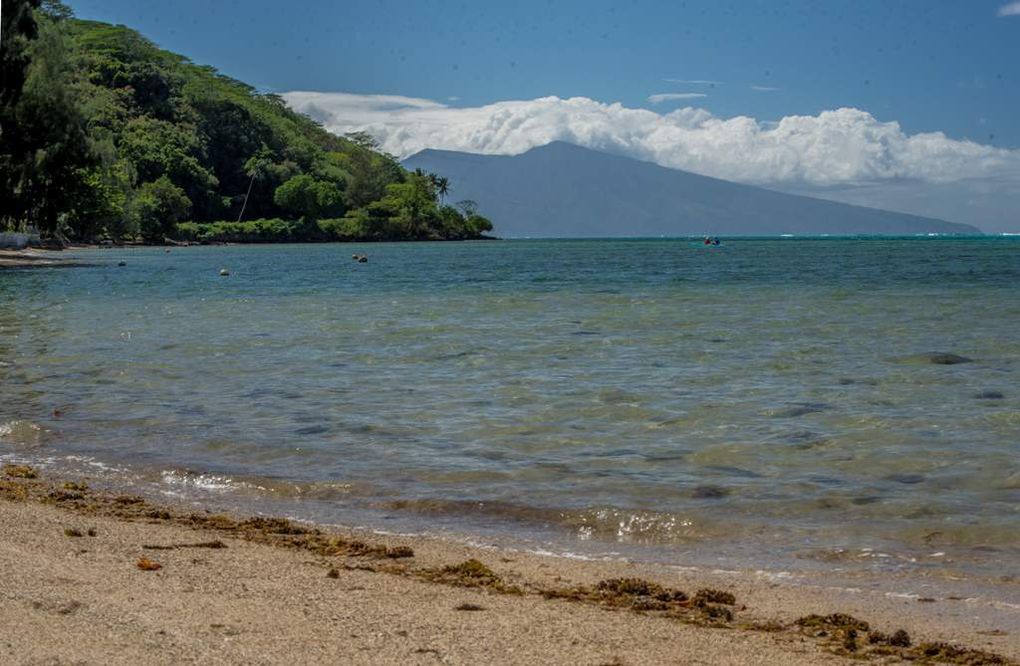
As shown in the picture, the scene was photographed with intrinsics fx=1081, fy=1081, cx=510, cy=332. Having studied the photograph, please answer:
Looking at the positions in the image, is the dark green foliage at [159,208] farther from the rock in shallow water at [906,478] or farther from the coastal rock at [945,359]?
the rock in shallow water at [906,478]

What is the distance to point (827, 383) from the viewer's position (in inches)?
589

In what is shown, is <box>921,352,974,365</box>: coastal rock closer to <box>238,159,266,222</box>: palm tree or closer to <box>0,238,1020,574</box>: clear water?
<box>0,238,1020,574</box>: clear water

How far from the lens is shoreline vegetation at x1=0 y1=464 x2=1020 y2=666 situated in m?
4.85

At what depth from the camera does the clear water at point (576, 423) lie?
816 centimetres

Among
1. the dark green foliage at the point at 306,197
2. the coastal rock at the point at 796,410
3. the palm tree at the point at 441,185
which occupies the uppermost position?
the palm tree at the point at 441,185

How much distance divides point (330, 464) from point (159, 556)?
11.9ft

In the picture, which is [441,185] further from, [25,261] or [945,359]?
[945,359]

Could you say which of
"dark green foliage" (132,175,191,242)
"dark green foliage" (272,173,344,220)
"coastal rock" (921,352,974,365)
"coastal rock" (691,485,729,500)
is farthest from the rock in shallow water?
"dark green foliage" (272,173,344,220)

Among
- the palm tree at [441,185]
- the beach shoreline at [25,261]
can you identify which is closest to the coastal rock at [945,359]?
the beach shoreline at [25,261]

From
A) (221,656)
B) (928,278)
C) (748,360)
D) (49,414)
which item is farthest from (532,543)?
(928,278)

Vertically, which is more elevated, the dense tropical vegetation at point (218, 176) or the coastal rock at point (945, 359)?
the dense tropical vegetation at point (218, 176)

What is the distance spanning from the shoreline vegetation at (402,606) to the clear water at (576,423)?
1080 millimetres

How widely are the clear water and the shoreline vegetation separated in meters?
1.08

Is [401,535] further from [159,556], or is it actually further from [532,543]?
[159,556]
